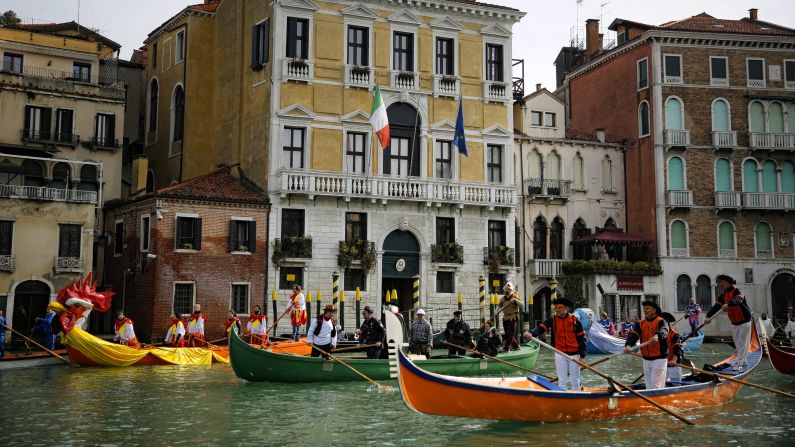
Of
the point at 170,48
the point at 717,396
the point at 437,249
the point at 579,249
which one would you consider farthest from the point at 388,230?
the point at 717,396

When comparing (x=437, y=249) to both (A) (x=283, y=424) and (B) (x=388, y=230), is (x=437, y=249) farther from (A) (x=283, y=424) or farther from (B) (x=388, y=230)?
(A) (x=283, y=424)

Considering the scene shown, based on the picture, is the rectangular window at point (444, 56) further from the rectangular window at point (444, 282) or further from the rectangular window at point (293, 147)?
the rectangular window at point (444, 282)

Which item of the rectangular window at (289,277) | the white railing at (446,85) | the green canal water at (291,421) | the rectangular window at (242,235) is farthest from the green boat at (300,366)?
the white railing at (446,85)

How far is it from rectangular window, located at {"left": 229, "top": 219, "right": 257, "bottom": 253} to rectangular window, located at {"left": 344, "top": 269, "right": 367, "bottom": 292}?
3.55 metres

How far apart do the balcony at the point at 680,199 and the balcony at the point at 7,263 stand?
2617 cm

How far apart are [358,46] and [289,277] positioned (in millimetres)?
9169

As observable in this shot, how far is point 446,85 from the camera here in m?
31.6

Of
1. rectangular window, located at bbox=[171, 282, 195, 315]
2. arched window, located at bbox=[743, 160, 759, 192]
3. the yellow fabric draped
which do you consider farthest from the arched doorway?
arched window, located at bbox=[743, 160, 759, 192]

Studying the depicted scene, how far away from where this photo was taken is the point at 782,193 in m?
36.3

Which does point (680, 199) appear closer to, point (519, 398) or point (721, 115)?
point (721, 115)

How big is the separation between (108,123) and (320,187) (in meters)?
9.44

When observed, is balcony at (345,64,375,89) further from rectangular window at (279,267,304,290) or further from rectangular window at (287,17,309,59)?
rectangular window at (279,267,304,290)

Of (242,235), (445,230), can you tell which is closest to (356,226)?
(445,230)

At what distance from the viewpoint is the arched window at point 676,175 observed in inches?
1416
